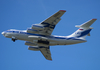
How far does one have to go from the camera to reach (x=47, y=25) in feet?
53.8

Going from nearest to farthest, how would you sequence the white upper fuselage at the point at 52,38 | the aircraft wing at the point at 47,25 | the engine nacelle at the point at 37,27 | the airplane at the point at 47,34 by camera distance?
the aircraft wing at the point at 47,25 → the engine nacelle at the point at 37,27 → the airplane at the point at 47,34 → the white upper fuselage at the point at 52,38

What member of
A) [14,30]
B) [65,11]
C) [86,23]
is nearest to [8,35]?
[14,30]

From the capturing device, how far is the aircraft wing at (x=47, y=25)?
50.5ft

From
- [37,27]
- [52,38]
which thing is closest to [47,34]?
[52,38]

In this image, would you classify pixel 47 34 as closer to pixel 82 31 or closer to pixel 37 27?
pixel 37 27

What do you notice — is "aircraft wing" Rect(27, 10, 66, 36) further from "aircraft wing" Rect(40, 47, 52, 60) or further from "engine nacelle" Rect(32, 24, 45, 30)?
"aircraft wing" Rect(40, 47, 52, 60)

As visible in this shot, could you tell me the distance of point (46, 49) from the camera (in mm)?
19266

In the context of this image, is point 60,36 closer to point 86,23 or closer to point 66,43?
point 66,43

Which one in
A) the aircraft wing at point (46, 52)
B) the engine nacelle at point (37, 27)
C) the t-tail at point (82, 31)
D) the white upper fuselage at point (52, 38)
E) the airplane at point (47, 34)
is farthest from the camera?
the aircraft wing at point (46, 52)

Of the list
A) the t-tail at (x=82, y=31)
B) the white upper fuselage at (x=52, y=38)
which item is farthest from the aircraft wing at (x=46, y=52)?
the t-tail at (x=82, y=31)

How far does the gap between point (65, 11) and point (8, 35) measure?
22.3ft

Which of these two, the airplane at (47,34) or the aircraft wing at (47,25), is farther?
the airplane at (47,34)

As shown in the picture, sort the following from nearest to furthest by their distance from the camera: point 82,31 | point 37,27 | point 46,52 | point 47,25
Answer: point 37,27 → point 47,25 → point 82,31 → point 46,52

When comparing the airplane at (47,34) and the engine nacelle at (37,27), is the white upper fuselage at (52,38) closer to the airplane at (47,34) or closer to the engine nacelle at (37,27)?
the airplane at (47,34)
